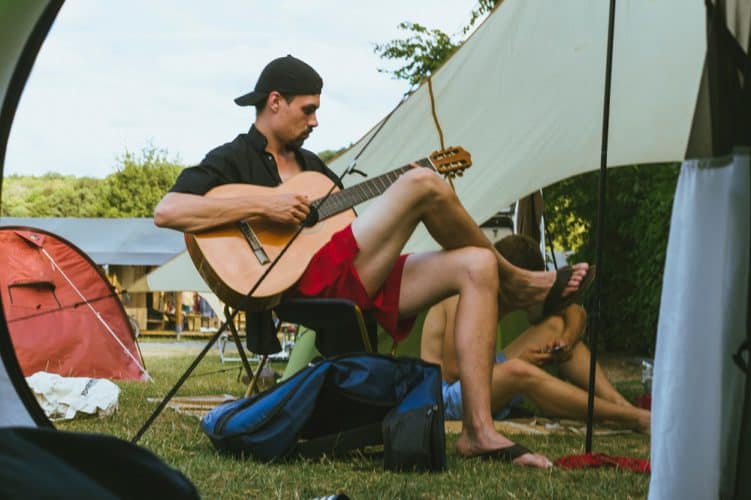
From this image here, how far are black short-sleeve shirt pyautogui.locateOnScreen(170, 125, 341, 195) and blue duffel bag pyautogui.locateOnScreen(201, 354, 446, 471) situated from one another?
0.66 metres

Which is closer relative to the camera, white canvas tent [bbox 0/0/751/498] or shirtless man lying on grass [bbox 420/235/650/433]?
shirtless man lying on grass [bbox 420/235/650/433]

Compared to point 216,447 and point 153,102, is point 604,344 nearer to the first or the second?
point 216,447

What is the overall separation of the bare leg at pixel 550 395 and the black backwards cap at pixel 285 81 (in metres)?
1.07

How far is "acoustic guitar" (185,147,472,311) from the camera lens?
2637 millimetres

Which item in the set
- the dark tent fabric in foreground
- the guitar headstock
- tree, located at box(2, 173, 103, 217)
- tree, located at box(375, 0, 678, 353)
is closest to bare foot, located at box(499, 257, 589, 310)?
the guitar headstock

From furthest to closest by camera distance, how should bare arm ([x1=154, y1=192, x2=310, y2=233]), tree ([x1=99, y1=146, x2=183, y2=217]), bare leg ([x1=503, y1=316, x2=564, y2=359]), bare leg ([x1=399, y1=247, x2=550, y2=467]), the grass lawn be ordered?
tree ([x1=99, y1=146, x2=183, y2=217]) → bare leg ([x1=503, y1=316, x2=564, y2=359]) → bare arm ([x1=154, y1=192, x2=310, y2=233]) → bare leg ([x1=399, y1=247, x2=550, y2=467]) → the grass lawn

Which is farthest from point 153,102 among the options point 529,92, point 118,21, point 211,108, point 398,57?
point 529,92

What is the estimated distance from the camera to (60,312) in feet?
17.6

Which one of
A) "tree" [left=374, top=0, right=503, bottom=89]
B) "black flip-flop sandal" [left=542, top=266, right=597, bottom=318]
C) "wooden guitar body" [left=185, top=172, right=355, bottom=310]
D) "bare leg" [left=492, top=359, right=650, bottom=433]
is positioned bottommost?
"bare leg" [left=492, top=359, right=650, bottom=433]

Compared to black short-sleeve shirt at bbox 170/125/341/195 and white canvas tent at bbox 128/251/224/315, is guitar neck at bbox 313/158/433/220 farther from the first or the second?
white canvas tent at bbox 128/251/224/315

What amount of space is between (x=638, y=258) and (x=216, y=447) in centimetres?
553

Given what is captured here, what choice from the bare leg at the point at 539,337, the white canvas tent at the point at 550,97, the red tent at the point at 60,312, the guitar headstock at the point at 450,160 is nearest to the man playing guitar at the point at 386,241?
the guitar headstock at the point at 450,160

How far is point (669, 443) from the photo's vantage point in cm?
123

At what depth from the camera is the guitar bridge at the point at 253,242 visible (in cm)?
270
